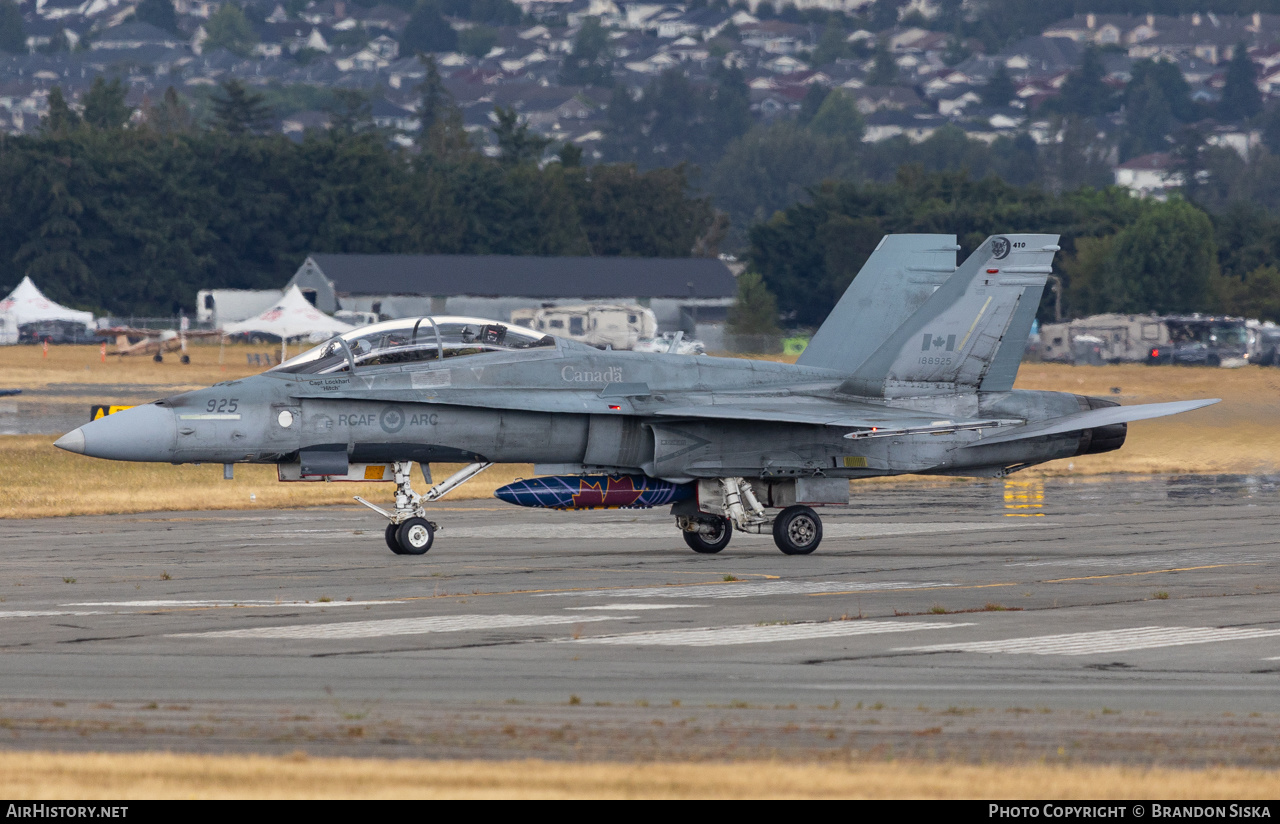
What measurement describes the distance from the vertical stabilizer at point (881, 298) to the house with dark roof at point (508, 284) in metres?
89.3

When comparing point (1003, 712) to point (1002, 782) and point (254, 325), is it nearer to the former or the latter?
point (1002, 782)

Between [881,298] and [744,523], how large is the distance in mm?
4110

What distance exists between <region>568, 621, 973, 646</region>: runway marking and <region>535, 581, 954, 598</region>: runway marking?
2319 mm

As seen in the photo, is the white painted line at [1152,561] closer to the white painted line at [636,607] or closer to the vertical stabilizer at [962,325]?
the vertical stabilizer at [962,325]

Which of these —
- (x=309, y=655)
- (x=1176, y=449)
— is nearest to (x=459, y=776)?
(x=309, y=655)

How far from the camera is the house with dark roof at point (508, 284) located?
116562 mm

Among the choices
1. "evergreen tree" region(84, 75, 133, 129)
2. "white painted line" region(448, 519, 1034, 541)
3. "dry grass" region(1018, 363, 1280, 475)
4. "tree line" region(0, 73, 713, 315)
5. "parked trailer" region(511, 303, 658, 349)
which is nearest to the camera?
"white painted line" region(448, 519, 1034, 541)

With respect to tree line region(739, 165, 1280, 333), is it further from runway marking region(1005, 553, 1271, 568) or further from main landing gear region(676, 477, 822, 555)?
runway marking region(1005, 553, 1271, 568)

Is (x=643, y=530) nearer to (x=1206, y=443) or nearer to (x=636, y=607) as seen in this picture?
(x=636, y=607)

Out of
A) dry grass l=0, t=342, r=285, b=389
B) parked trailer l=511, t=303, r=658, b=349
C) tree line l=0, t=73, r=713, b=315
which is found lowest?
dry grass l=0, t=342, r=285, b=389

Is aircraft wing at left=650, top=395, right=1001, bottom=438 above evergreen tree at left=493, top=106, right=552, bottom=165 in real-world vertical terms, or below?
below

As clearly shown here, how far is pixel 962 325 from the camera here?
856 inches

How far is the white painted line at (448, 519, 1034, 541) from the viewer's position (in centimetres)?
2342

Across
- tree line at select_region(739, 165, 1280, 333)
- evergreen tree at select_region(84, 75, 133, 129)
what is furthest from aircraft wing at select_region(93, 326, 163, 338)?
evergreen tree at select_region(84, 75, 133, 129)
